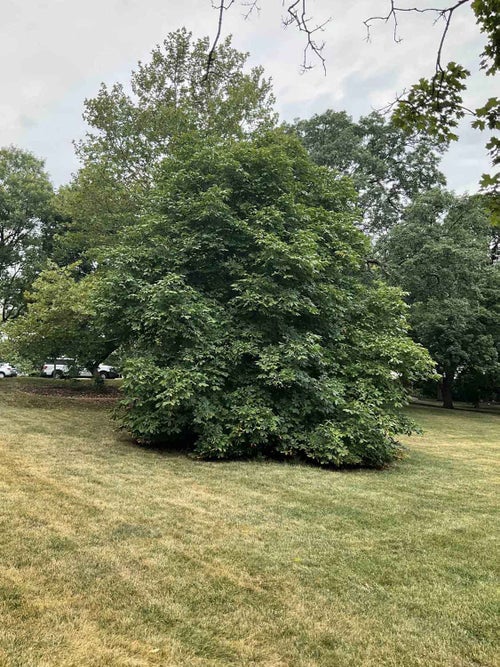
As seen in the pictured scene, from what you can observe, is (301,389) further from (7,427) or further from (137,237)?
(7,427)

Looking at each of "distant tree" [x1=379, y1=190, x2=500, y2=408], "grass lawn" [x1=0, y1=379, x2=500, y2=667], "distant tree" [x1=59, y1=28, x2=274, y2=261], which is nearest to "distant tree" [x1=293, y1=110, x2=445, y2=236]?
"distant tree" [x1=379, y1=190, x2=500, y2=408]

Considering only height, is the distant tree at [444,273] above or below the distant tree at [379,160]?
below

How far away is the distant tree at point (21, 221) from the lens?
19.9m

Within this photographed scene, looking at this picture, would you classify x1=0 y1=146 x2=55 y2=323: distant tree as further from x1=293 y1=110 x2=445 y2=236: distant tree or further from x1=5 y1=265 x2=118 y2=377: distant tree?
x1=293 y1=110 x2=445 y2=236: distant tree

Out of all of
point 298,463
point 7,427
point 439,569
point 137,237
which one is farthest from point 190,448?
point 439,569

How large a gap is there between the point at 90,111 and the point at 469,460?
15280 mm

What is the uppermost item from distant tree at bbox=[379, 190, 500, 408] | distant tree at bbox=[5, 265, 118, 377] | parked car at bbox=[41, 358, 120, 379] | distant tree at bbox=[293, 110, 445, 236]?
distant tree at bbox=[293, 110, 445, 236]

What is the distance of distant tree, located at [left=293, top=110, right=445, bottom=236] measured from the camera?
2208 cm

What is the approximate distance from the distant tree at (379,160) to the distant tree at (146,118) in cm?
682

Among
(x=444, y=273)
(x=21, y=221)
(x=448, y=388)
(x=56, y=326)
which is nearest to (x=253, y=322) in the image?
(x=56, y=326)

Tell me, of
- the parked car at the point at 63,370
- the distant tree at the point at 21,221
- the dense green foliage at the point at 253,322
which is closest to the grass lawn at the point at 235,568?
the dense green foliage at the point at 253,322

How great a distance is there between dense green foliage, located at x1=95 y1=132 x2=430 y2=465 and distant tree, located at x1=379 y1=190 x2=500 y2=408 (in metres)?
9.97

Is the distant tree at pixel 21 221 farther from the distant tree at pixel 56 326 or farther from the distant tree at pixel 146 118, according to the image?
the distant tree at pixel 56 326

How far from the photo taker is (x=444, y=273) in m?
18.4
